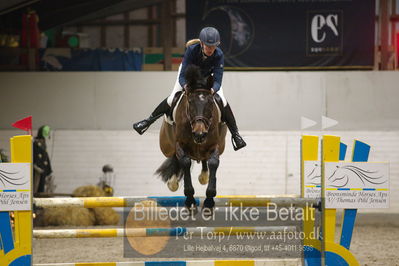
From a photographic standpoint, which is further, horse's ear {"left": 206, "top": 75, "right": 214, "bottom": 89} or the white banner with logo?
horse's ear {"left": 206, "top": 75, "right": 214, "bottom": 89}

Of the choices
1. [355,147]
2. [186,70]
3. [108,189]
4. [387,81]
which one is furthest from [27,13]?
[355,147]

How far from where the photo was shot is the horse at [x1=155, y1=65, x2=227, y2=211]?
399 centimetres

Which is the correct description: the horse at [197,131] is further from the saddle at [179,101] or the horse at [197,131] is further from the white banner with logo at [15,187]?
the white banner with logo at [15,187]

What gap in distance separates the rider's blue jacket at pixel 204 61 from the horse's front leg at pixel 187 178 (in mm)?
494

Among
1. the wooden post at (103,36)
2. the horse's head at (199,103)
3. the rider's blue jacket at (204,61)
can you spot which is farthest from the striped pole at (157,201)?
the wooden post at (103,36)

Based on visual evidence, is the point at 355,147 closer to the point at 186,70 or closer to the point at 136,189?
the point at 186,70

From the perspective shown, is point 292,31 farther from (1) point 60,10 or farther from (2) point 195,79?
(2) point 195,79

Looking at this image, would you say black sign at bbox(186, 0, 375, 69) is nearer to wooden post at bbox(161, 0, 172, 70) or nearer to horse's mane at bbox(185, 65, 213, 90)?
wooden post at bbox(161, 0, 172, 70)

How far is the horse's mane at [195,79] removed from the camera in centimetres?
414

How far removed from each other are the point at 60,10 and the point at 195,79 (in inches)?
254

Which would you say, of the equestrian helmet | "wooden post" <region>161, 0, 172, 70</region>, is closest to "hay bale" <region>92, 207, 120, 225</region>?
"wooden post" <region>161, 0, 172, 70</region>

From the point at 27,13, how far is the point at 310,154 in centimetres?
623

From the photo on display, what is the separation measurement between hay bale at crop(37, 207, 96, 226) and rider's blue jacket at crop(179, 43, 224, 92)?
4378mm

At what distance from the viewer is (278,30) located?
8867 millimetres
